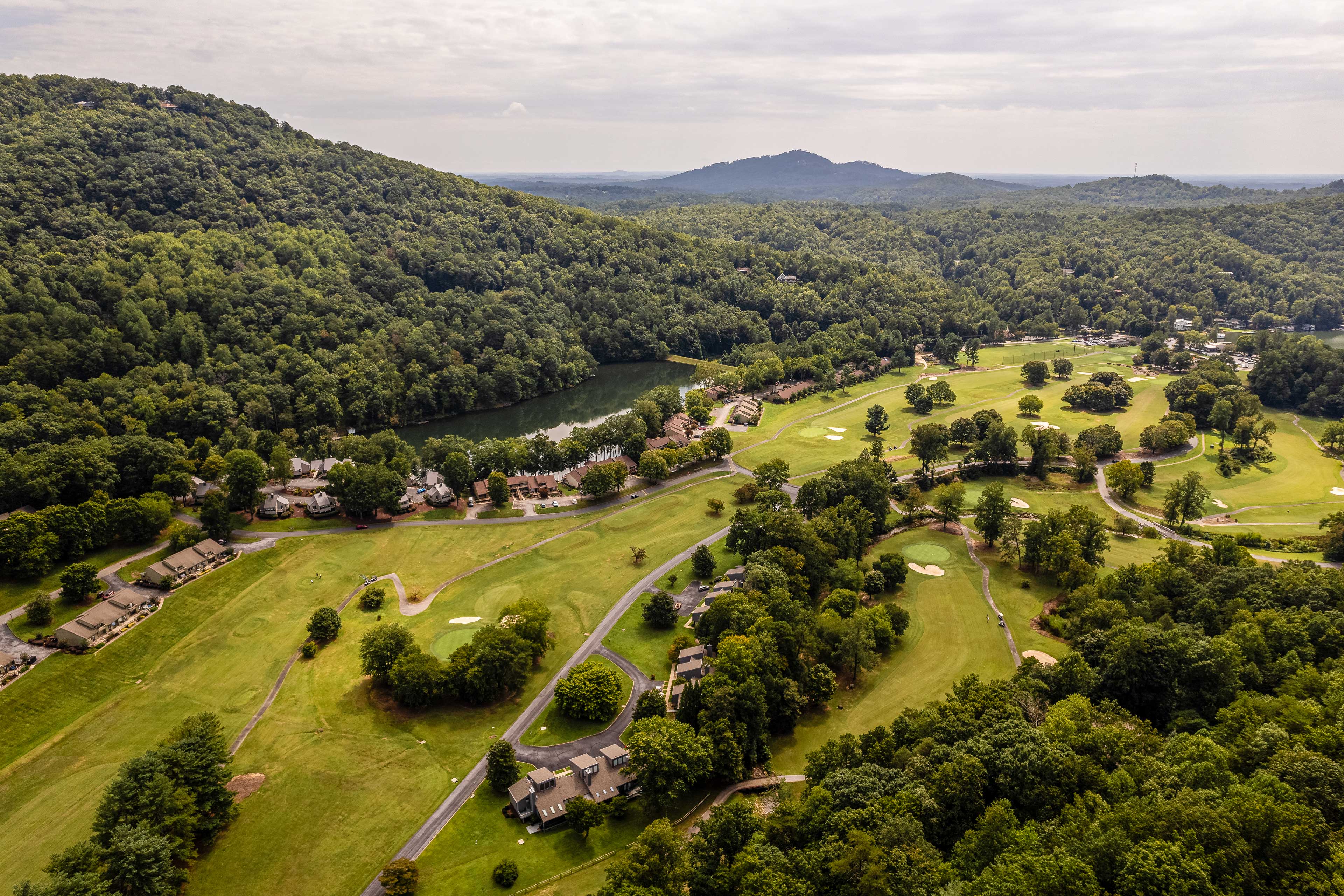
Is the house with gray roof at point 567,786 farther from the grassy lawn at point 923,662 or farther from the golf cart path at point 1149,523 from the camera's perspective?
the golf cart path at point 1149,523

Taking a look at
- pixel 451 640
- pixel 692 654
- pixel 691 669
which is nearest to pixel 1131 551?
pixel 692 654

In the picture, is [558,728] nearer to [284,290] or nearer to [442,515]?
Answer: [442,515]

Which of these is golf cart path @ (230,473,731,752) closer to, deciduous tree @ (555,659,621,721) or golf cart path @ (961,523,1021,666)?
deciduous tree @ (555,659,621,721)

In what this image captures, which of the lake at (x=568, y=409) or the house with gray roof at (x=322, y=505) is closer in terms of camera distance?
the house with gray roof at (x=322, y=505)

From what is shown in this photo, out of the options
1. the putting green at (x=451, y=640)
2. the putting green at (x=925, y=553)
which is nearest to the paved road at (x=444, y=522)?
the putting green at (x=451, y=640)

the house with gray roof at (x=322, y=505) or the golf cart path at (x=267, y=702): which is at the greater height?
the house with gray roof at (x=322, y=505)

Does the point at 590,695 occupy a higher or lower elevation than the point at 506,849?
higher

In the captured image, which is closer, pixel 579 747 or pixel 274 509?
pixel 579 747
